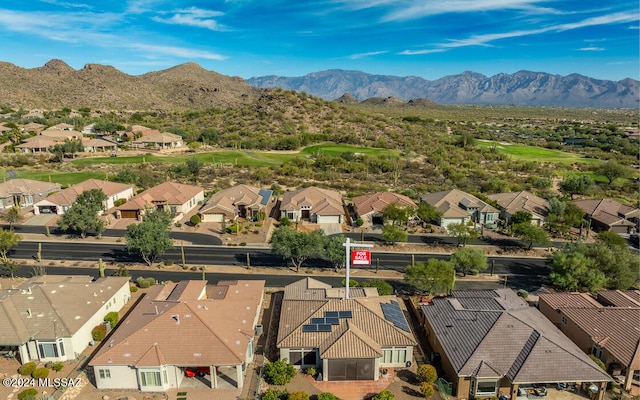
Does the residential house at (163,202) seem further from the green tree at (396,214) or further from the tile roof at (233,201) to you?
the green tree at (396,214)

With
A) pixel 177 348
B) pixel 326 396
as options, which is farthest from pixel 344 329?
pixel 177 348

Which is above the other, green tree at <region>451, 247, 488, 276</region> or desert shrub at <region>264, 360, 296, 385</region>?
green tree at <region>451, 247, 488, 276</region>

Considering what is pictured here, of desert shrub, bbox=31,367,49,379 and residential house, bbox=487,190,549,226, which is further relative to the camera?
residential house, bbox=487,190,549,226

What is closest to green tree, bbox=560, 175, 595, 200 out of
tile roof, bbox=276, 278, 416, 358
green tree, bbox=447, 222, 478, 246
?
green tree, bbox=447, 222, 478, 246

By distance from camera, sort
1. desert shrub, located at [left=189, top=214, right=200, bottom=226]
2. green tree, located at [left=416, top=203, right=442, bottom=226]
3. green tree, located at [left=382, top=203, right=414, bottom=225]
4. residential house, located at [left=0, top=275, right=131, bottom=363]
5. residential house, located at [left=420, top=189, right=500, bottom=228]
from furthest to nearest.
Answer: residential house, located at [left=420, top=189, right=500, bottom=228], desert shrub, located at [left=189, top=214, right=200, bottom=226], green tree, located at [left=416, top=203, right=442, bottom=226], green tree, located at [left=382, top=203, right=414, bottom=225], residential house, located at [left=0, top=275, right=131, bottom=363]

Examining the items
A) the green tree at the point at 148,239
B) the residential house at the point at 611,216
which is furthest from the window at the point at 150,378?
the residential house at the point at 611,216

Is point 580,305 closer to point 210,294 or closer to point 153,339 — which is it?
point 210,294

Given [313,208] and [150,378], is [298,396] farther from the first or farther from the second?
[313,208]

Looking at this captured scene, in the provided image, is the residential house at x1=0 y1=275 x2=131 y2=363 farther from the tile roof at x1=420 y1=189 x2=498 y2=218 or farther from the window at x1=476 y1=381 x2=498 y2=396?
the tile roof at x1=420 y1=189 x2=498 y2=218
